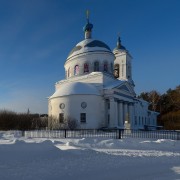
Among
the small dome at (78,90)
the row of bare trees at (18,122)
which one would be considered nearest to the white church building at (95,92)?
the small dome at (78,90)

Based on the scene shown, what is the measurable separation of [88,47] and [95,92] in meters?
10.4

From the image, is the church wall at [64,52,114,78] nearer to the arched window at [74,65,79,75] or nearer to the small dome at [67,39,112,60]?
the arched window at [74,65,79,75]

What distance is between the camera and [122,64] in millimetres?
50656

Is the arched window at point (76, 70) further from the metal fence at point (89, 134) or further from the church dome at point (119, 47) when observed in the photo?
the metal fence at point (89, 134)

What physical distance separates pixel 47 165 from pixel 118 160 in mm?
2757

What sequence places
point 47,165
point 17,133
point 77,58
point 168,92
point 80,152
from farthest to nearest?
point 168,92 < point 77,58 < point 17,133 < point 80,152 < point 47,165

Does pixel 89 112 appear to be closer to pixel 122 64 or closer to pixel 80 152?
pixel 122 64

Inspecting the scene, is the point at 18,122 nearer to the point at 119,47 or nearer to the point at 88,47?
the point at 88,47

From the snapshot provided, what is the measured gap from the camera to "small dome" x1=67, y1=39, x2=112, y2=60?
45.2 m

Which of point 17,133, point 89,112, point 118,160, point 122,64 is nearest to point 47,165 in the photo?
point 118,160

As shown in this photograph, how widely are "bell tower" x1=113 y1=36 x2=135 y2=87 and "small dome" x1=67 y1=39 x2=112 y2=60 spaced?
5.23 meters

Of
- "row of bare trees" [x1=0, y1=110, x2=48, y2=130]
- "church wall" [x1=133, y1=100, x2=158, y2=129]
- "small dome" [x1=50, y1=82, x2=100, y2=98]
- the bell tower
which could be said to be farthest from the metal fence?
the bell tower

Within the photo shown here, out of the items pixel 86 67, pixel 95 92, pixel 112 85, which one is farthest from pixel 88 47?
pixel 95 92

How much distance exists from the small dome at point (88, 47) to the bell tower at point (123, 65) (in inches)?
206
